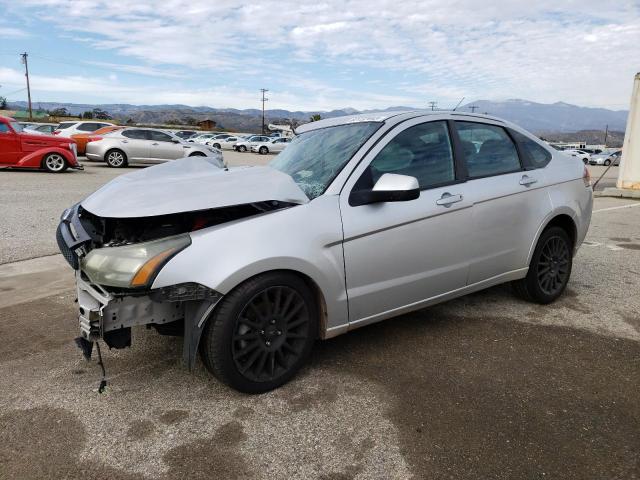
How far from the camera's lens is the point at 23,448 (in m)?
2.45

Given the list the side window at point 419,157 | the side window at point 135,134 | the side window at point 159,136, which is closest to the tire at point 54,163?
the side window at point 135,134

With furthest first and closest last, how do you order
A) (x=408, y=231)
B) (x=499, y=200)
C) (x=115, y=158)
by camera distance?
1. (x=115, y=158)
2. (x=499, y=200)
3. (x=408, y=231)

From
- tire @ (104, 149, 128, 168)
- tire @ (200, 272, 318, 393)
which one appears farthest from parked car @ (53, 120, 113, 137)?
tire @ (200, 272, 318, 393)

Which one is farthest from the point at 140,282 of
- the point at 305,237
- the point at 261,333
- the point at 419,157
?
the point at 419,157

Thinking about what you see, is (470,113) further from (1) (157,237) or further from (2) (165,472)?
(2) (165,472)

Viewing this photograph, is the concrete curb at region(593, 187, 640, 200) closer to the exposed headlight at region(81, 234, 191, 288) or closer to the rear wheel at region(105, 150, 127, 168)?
the exposed headlight at region(81, 234, 191, 288)

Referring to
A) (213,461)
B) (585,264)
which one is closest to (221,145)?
(585,264)

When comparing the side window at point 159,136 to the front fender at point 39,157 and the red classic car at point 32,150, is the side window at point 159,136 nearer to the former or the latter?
the red classic car at point 32,150

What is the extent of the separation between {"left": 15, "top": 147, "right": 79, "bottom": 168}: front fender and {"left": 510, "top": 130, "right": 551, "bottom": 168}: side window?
13870 mm

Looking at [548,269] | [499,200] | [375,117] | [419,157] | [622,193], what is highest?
[375,117]

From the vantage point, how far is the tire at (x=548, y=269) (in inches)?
169

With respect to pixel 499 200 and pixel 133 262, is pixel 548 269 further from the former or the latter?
pixel 133 262

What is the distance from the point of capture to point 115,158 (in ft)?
59.8

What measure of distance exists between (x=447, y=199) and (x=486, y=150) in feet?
2.51
